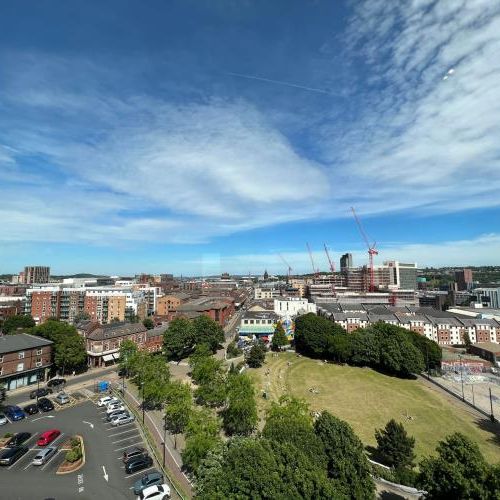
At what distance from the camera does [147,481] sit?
2841 cm

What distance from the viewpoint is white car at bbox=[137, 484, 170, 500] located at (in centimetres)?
2666

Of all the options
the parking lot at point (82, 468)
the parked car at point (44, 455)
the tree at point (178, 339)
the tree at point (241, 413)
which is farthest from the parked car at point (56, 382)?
the tree at point (241, 413)

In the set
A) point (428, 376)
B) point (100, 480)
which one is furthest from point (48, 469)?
point (428, 376)

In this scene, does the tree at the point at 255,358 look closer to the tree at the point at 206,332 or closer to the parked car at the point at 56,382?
the tree at the point at 206,332

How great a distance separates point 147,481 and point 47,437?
16133 mm

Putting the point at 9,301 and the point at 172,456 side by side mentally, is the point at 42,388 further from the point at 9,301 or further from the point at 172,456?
the point at 9,301

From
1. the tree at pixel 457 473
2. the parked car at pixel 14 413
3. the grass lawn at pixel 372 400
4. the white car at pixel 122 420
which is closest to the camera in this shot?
the tree at pixel 457 473

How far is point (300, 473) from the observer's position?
21.8 metres

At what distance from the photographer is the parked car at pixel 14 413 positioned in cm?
4373

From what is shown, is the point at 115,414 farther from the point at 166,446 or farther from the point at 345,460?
the point at 345,460

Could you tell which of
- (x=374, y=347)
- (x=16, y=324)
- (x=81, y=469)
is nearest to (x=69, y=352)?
(x=81, y=469)

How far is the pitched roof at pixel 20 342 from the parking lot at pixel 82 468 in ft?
53.9

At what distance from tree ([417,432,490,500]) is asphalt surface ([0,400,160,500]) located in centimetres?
2343

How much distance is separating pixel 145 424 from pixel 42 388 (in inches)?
1012
